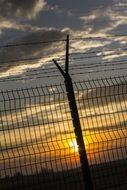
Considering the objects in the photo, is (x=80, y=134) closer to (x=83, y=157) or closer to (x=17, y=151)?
(x=83, y=157)

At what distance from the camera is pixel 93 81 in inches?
466

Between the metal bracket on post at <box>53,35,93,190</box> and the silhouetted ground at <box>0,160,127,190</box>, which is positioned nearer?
the metal bracket on post at <box>53,35,93,190</box>

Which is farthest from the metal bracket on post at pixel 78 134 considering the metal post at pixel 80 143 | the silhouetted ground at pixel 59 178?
the silhouetted ground at pixel 59 178

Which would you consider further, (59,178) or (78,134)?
(59,178)

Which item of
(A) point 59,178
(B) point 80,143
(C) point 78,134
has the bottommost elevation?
(A) point 59,178

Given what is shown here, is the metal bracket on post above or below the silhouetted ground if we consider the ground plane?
above

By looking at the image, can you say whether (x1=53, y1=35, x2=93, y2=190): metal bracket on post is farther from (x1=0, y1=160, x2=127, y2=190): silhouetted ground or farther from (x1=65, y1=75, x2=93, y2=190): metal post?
(x1=0, y1=160, x2=127, y2=190): silhouetted ground

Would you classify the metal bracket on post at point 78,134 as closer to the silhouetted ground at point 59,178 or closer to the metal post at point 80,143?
the metal post at point 80,143

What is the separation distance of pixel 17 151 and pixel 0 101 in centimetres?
121

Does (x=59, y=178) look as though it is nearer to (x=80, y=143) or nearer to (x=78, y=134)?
(x=80, y=143)

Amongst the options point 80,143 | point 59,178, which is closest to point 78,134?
point 80,143

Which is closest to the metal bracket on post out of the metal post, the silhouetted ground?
the metal post

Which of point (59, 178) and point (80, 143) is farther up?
point (80, 143)

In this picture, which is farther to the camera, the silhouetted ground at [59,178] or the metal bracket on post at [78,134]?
the silhouetted ground at [59,178]
